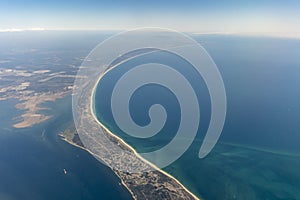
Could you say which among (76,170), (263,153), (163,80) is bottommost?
(76,170)

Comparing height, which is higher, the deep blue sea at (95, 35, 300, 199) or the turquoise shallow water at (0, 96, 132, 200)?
the deep blue sea at (95, 35, 300, 199)

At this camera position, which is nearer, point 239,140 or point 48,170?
point 48,170

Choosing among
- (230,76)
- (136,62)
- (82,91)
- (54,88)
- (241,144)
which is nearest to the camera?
(241,144)

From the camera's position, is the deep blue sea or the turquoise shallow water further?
the deep blue sea

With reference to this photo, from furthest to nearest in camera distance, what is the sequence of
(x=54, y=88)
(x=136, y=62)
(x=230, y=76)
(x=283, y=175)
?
(x=136, y=62) → (x=230, y=76) → (x=54, y=88) → (x=283, y=175)

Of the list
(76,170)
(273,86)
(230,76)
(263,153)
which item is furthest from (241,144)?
(230,76)

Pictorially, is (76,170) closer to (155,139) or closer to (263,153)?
(155,139)

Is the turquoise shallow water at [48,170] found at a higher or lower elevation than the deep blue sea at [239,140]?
lower

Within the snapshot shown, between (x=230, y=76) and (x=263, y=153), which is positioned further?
(x=230, y=76)
